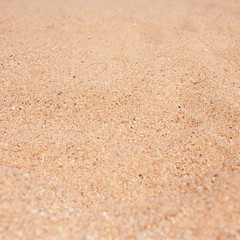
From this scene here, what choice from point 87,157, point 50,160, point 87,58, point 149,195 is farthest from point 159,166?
point 87,58

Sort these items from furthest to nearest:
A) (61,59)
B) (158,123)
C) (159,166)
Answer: (61,59)
(158,123)
(159,166)

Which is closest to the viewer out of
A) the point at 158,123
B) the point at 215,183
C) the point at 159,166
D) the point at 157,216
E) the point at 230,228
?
the point at 230,228

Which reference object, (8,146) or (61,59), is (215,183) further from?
(61,59)

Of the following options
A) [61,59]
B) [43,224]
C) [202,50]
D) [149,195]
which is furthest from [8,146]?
[202,50]

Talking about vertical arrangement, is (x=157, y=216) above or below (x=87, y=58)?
below

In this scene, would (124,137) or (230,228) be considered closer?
(230,228)

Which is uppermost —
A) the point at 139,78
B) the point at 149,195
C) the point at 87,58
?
the point at 87,58

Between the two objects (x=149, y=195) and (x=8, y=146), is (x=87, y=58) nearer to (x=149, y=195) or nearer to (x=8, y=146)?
(x=8, y=146)
